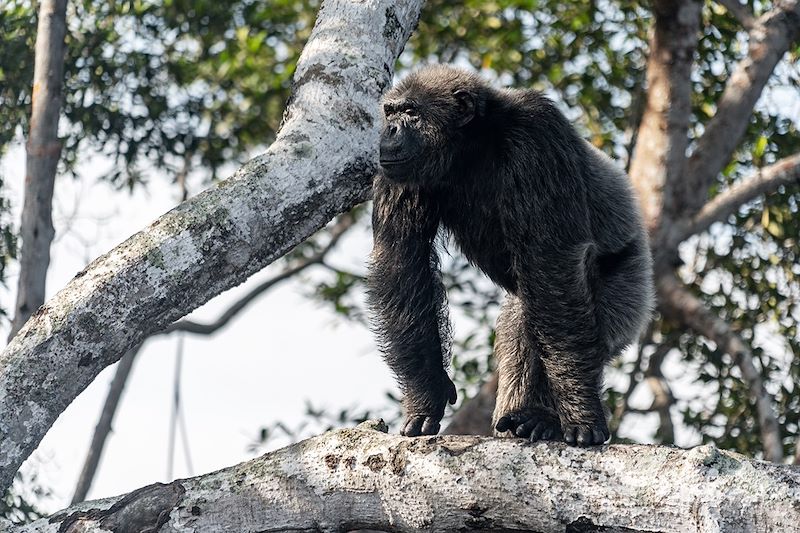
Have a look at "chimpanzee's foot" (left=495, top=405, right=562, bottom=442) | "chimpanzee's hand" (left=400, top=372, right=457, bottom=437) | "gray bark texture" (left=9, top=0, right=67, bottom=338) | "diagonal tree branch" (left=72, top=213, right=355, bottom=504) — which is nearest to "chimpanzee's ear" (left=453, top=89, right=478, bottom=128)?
"chimpanzee's hand" (left=400, top=372, right=457, bottom=437)

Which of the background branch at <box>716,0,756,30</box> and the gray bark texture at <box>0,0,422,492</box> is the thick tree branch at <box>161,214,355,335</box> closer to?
the background branch at <box>716,0,756,30</box>

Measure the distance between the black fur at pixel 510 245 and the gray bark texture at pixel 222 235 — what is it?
28 cm

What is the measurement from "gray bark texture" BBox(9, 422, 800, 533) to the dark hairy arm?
0.92m

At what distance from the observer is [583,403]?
4500 mm

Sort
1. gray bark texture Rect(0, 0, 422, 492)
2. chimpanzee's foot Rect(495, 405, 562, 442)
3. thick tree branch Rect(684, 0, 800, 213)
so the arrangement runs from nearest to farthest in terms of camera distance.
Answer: gray bark texture Rect(0, 0, 422, 492) < chimpanzee's foot Rect(495, 405, 562, 442) < thick tree branch Rect(684, 0, 800, 213)

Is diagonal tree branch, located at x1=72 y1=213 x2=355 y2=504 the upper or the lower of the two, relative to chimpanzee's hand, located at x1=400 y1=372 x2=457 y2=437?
upper

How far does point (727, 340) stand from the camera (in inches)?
326

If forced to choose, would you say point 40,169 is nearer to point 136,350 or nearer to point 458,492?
point 136,350

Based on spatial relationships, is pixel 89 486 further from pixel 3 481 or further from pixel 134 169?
pixel 3 481

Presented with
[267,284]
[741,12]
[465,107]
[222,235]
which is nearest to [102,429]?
[267,284]

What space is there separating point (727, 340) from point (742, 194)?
1179mm

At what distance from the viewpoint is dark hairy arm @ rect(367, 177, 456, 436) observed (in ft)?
16.4

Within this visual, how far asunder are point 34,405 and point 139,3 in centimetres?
524

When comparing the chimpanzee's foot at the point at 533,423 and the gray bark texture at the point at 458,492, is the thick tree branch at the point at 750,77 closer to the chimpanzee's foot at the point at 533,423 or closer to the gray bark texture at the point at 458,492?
the chimpanzee's foot at the point at 533,423
